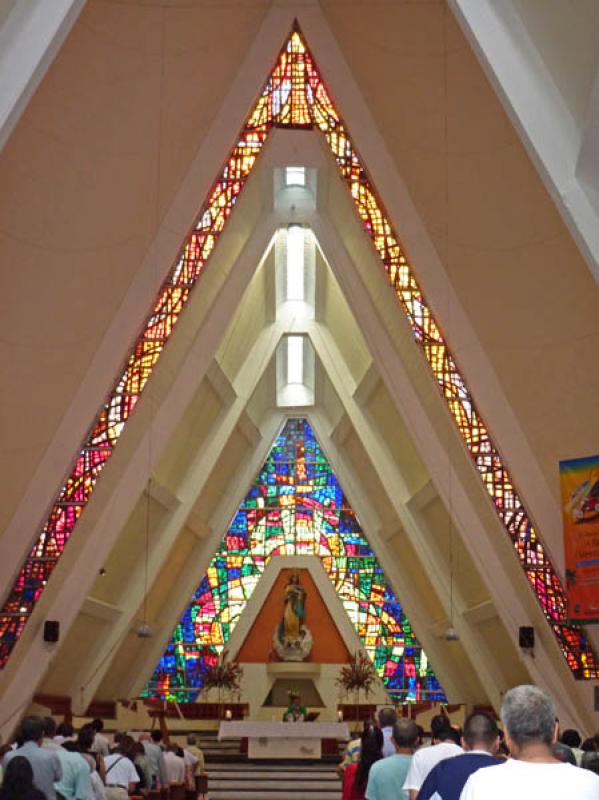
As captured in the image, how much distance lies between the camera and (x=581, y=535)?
12.7 meters

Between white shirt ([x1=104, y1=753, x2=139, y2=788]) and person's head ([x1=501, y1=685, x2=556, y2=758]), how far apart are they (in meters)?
6.55


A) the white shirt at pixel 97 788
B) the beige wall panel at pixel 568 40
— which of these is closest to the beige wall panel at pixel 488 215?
the beige wall panel at pixel 568 40

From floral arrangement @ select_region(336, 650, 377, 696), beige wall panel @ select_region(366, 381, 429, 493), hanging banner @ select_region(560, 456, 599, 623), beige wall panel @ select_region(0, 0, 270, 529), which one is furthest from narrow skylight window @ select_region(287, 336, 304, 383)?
hanging banner @ select_region(560, 456, 599, 623)

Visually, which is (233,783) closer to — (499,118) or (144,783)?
(144,783)

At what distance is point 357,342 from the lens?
1983 cm

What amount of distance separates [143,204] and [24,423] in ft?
8.94

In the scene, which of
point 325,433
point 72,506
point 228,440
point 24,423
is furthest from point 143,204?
point 325,433

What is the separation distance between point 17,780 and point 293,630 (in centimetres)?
1881

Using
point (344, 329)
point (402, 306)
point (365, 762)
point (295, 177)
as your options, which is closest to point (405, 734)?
point (365, 762)

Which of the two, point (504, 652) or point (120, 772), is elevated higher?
point (504, 652)

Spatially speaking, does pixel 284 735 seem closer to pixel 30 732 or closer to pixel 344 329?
pixel 344 329

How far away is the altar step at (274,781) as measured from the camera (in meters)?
15.2

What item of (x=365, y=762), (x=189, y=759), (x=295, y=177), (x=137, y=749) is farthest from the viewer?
(x=295, y=177)

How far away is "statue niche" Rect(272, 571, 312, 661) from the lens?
2344cm
